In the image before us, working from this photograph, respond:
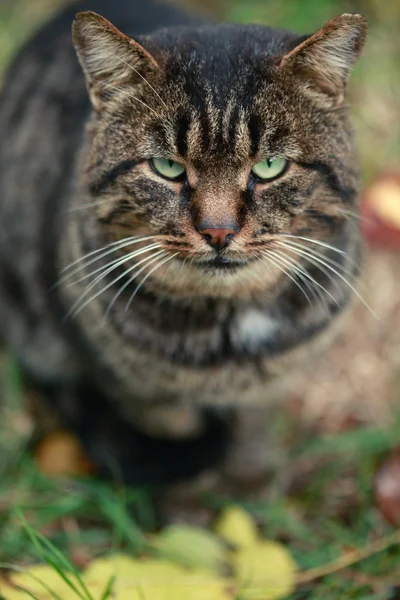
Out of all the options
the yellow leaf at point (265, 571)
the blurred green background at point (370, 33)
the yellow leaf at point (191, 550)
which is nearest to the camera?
the yellow leaf at point (265, 571)

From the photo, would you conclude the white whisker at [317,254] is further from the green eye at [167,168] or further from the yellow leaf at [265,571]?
the yellow leaf at [265,571]

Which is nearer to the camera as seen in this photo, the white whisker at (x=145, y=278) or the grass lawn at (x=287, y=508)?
the white whisker at (x=145, y=278)

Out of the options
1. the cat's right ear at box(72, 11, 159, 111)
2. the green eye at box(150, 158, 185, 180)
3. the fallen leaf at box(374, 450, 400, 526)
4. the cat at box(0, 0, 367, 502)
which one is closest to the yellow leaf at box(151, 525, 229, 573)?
the cat at box(0, 0, 367, 502)

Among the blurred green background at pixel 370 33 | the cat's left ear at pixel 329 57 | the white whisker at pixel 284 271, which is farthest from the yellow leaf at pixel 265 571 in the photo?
the blurred green background at pixel 370 33

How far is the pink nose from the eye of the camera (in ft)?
4.69

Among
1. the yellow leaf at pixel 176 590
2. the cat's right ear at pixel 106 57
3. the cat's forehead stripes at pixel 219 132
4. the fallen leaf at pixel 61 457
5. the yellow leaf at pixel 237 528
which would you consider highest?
the cat's right ear at pixel 106 57

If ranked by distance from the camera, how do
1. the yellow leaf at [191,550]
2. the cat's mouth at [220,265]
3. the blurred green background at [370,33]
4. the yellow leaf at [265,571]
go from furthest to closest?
the blurred green background at [370,33], the yellow leaf at [191,550], the yellow leaf at [265,571], the cat's mouth at [220,265]

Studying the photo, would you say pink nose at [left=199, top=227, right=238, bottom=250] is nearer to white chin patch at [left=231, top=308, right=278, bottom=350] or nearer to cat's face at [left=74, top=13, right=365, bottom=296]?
cat's face at [left=74, top=13, right=365, bottom=296]

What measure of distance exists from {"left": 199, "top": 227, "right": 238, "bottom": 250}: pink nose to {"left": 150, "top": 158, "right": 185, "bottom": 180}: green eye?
13cm

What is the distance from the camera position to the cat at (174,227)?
1.46m

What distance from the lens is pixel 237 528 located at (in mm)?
1982

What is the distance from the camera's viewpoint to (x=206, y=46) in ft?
4.99

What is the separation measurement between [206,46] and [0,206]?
1.02 metres

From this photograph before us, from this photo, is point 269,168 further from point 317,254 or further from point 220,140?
point 317,254
